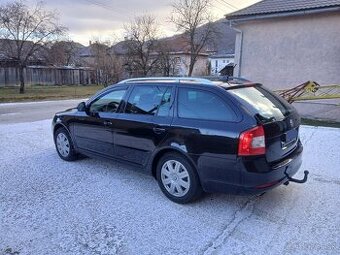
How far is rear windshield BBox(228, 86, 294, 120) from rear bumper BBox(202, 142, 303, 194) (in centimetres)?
56

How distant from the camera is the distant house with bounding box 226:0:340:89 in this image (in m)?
11.3

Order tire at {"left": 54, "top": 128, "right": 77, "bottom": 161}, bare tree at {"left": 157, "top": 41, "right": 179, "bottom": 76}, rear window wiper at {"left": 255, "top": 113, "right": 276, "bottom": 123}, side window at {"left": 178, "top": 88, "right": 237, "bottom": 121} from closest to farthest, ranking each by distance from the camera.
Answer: rear window wiper at {"left": 255, "top": 113, "right": 276, "bottom": 123}
side window at {"left": 178, "top": 88, "right": 237, "bottom": 121}
tire at {"left": 54, "top": 128, "right": 77, "bottom": 161}
bare tree at {"left": 157, "top": 41, "right": 179, "bottom": 76}

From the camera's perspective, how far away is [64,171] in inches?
213

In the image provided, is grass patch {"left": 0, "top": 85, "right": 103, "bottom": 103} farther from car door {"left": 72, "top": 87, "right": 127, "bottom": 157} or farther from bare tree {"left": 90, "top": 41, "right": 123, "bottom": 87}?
car door {"left": 72, "top": 87, "right": 127, "bottom": 157}

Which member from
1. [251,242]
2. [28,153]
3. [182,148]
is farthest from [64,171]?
[251,242]

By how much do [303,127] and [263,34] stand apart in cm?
512

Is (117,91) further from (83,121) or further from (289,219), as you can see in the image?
(289,219)

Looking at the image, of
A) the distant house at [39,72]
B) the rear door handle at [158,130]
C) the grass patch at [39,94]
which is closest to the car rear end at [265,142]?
the rear door handle at [158,130]

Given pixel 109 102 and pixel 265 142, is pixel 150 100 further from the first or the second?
pixel 265 142

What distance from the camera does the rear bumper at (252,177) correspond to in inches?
139

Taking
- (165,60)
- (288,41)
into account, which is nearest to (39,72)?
(165,60)

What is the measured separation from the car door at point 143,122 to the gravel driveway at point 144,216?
1.79 ft

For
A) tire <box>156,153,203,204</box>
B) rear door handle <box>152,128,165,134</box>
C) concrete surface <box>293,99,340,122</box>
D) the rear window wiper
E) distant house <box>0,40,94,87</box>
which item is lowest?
tire <box>156,153,203,204</box>

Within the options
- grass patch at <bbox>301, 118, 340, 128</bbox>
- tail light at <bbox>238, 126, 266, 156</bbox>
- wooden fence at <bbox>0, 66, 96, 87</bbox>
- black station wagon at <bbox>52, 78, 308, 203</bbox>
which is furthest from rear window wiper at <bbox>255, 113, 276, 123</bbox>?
wooden fence at <bbox>0, 66, 96, 87</bbox>
